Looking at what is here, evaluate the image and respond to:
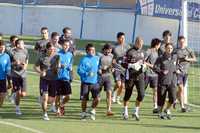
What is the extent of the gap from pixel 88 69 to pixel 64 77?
0.79 metres

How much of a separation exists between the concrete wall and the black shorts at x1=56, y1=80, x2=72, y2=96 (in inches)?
830

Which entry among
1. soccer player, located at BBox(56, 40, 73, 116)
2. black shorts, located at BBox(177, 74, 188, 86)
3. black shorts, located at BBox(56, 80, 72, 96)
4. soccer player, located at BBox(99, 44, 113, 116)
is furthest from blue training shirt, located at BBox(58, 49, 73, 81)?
black shorts, located at BBox(177, 74, 188, 86)

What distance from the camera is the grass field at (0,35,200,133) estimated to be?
15430mm

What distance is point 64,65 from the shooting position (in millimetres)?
17484

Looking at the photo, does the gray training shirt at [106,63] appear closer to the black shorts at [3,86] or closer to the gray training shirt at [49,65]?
the gray training shirt at [49,65]

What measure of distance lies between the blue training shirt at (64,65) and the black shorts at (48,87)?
473mm

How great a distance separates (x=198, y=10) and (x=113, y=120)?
26.7 feet

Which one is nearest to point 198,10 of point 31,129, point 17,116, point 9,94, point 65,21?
point 9,94

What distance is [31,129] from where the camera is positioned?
15109 mm

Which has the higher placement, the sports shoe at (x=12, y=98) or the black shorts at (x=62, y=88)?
the black shorts at (x=62, y=88)

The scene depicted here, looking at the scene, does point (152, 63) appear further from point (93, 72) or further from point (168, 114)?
point (93, 72)

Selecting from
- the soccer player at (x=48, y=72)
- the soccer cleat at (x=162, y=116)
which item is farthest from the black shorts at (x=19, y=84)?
the soccer cleat at (x=162, y=116)

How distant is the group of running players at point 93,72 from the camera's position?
55.9 feet

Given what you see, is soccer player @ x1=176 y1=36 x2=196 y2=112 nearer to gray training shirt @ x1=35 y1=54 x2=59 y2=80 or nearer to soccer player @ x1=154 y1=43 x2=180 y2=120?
soccer player @ x1=154 y1=43 x2=180 y2=120
